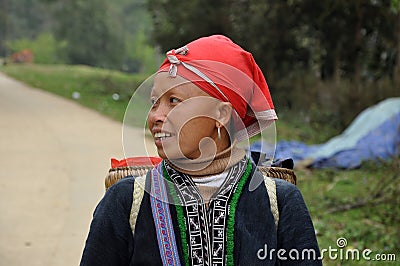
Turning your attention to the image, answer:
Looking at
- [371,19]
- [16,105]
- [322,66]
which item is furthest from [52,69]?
[371,19]

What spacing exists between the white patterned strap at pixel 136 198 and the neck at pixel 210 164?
107 millimetres

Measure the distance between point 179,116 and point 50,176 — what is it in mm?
6594

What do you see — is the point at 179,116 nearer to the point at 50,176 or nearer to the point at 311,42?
the point at 50,176

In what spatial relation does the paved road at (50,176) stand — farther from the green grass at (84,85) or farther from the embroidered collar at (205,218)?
the green grass at (84,85)

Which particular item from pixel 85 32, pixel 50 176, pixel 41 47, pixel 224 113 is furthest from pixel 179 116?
pixel 41 47

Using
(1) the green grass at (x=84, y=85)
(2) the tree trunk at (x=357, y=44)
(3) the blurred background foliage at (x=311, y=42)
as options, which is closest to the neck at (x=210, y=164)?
(3) the blurred background foliage at (x=311, y=42)

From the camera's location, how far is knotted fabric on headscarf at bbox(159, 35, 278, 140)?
6.26 feet

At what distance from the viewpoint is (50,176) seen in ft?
27.0

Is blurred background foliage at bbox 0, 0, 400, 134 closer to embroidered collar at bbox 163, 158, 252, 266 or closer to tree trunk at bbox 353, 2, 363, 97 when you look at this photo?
tree trunk at bbox 353, 2, 363, 97

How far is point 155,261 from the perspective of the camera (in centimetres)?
192

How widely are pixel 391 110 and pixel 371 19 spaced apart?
14.5ft

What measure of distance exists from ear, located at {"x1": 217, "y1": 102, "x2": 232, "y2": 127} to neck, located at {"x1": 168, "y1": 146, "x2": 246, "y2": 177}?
94mm

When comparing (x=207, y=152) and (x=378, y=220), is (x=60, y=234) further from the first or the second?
(x=207, y=152)

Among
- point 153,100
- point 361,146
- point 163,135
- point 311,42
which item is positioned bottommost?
point 163,135
